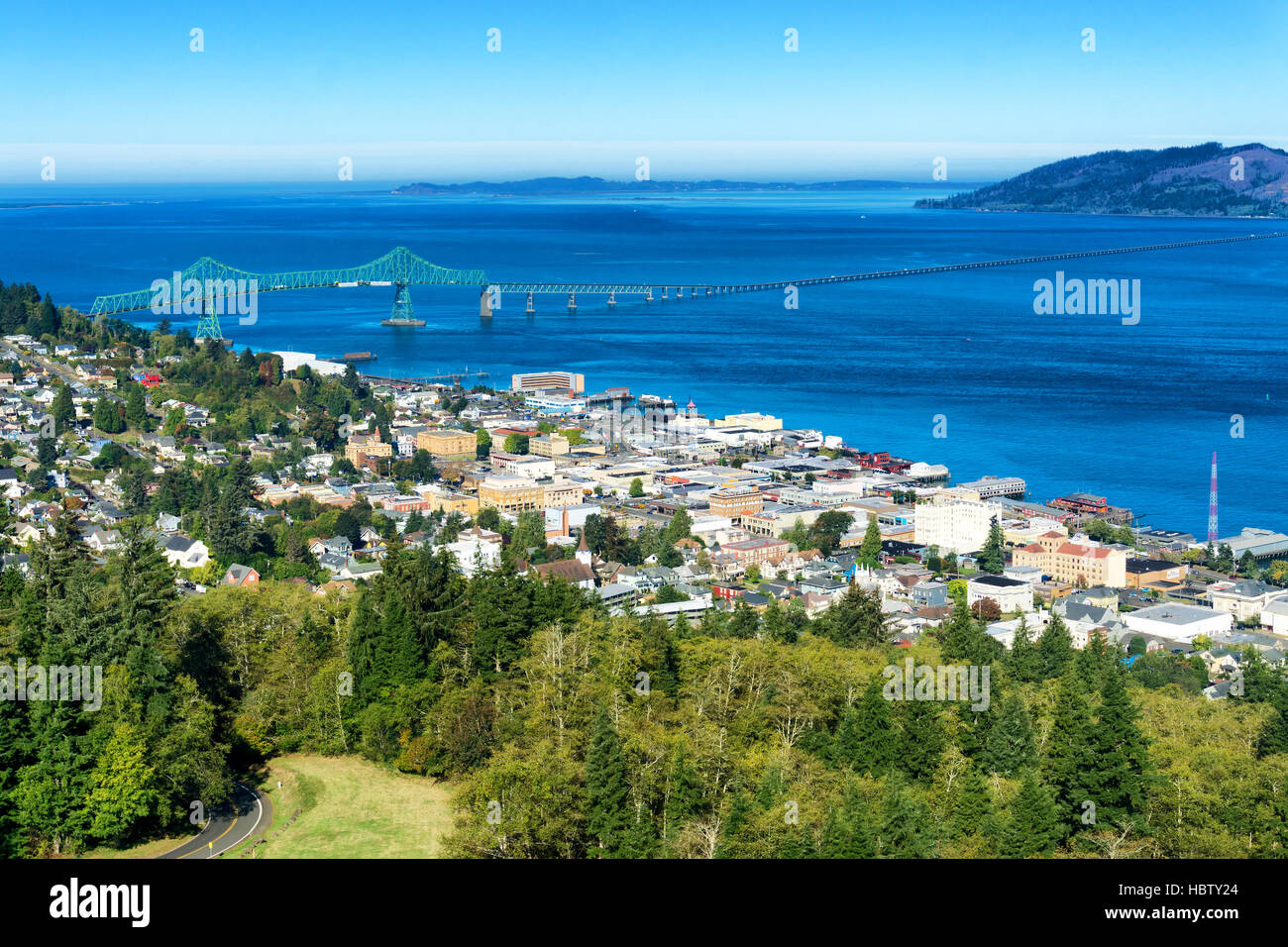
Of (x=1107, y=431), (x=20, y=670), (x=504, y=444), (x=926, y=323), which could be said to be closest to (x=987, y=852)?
(x=20, y=670)

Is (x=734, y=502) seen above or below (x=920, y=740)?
below

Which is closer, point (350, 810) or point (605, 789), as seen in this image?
point (605, 789)

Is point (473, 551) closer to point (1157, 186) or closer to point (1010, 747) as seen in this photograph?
point (1010, 747)

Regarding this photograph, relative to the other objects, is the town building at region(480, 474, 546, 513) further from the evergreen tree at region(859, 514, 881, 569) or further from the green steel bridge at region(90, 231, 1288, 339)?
the green steel bridge at region(90, 231, 1288, 339)

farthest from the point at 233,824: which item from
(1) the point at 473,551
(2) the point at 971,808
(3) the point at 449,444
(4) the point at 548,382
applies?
(4) the point at 548,382

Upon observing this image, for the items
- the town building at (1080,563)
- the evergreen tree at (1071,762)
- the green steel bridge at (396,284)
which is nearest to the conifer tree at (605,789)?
the evergreen tree at (1071,762)

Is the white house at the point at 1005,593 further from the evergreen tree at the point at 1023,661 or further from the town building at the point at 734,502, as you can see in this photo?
the evergreen tree at the point at 1023,661

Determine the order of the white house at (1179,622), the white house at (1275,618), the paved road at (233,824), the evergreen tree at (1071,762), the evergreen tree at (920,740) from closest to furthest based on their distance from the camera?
the evergreen tree at (1071,762)
the paved road at (233,824)
the evergreen tree at (920,740)
the white house at (1179,622)
the white house at (1275,618)
